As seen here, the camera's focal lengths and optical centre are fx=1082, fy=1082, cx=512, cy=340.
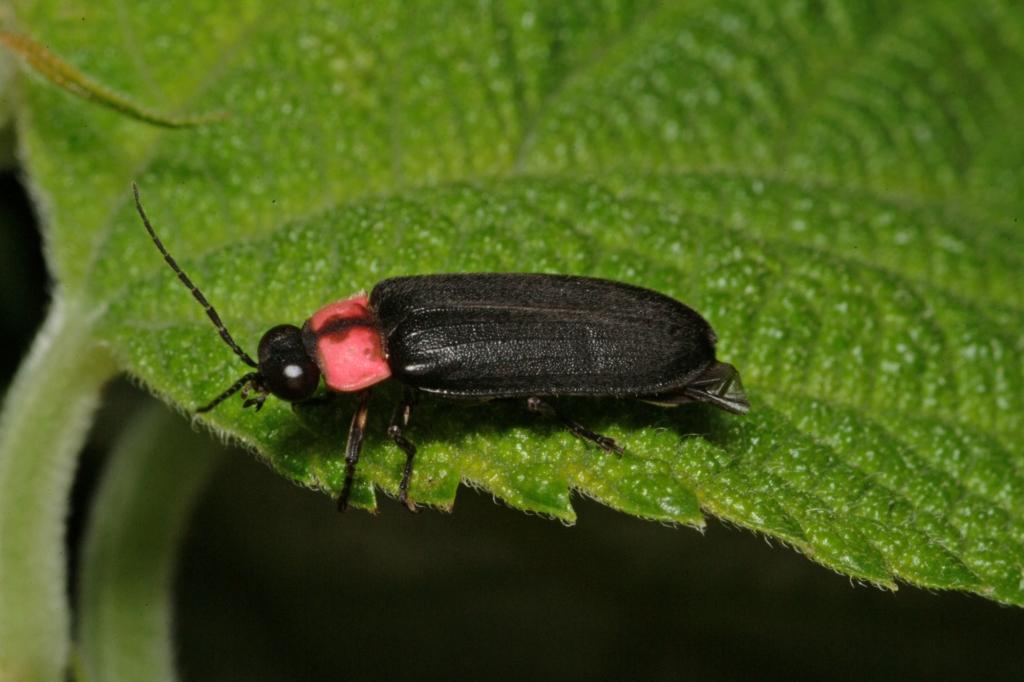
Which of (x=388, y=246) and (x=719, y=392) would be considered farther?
(x=388, y=246)

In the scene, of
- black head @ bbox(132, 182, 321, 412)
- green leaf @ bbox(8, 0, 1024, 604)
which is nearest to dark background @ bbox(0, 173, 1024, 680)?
green leaf @ bbox(8, 0, 1024, 604)

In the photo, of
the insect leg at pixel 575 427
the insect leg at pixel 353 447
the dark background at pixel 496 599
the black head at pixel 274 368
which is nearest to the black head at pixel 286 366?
the black head at pixel 274 368

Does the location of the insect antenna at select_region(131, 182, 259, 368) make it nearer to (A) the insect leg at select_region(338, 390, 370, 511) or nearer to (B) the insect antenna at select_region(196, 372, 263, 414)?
(B) the insect antenna at select_region(196, 372, 263, 414)

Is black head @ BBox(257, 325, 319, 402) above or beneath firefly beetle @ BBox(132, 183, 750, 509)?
beneath

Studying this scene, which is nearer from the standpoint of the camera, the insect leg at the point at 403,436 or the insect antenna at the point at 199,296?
the insect leg at the point at 403,436

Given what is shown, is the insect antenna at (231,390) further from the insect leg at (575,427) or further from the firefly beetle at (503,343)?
the insect leg at (575,427)

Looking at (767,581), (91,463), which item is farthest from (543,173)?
(91,463)

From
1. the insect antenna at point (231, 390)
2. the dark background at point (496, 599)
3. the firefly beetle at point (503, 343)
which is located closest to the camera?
the insect antenna at point (231, 390)

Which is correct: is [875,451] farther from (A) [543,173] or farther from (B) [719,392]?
(A) [543,173]
